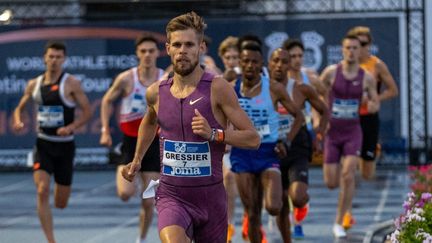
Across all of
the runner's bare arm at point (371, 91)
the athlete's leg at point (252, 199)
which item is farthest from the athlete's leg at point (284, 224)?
the runner's bare arm at point (371, 91)

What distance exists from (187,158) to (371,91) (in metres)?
6.28

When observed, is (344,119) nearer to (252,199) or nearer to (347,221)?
(347,221)

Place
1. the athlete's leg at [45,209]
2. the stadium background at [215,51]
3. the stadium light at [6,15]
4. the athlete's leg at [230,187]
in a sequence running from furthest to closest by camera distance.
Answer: the stadium light at [6,15], the stadium background at [215,51], the athlete's leg at [230,187], the athlete's leg at [45,209]

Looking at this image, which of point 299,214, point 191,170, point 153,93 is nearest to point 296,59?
point 299,214

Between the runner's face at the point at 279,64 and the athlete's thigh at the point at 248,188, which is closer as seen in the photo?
the athlete's thigh at the point at 248,188

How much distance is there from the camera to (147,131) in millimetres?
6973

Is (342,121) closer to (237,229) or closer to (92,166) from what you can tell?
(237,229)

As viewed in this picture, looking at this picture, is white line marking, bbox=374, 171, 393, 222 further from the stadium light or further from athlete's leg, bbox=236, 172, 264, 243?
the stadium light

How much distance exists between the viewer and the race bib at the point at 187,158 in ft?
21.6

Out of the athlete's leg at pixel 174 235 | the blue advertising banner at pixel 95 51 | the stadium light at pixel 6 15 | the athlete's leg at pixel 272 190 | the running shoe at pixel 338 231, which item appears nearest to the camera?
the athlete's leg at pixel 174 235

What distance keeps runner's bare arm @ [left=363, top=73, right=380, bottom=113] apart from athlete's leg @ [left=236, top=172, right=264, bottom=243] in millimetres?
3273

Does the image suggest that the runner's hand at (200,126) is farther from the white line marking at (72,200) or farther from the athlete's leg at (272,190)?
the white line marking at (72,200)

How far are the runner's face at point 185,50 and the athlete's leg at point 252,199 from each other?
304 centimetres

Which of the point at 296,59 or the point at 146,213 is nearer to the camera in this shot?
the point at 146,213
